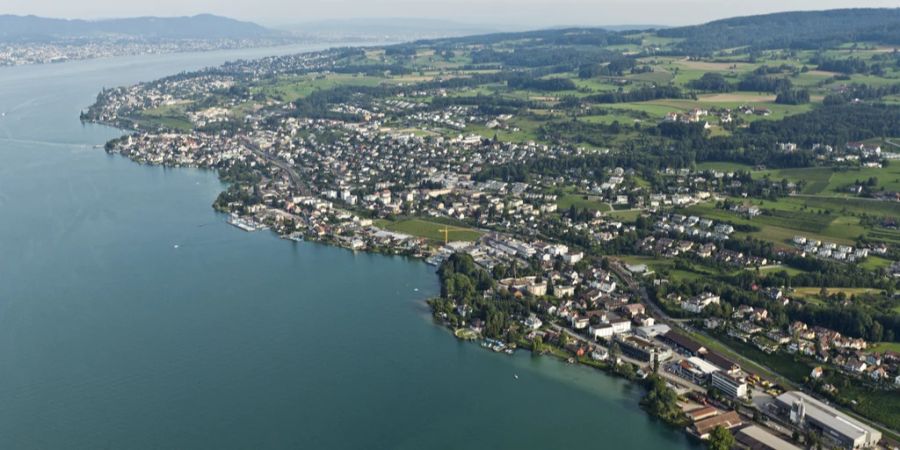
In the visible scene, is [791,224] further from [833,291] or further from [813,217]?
[833,291]

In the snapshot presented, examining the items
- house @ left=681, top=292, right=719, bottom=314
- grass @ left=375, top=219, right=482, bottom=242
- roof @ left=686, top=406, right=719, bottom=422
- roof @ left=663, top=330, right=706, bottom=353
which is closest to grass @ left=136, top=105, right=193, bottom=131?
grass @ left=375, top=219, right=482, bottom=242

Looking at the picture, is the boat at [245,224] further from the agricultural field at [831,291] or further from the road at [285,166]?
the agricultural field at [831,291]

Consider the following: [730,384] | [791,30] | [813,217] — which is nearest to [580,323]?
[730,384]

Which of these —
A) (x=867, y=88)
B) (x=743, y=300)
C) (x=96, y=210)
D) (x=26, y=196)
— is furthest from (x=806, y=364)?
(x=867, y=88)

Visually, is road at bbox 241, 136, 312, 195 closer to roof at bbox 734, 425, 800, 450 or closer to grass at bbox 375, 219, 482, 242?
grass at bbox 375, 219, 482, 242

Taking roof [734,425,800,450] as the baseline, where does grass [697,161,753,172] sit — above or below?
above
